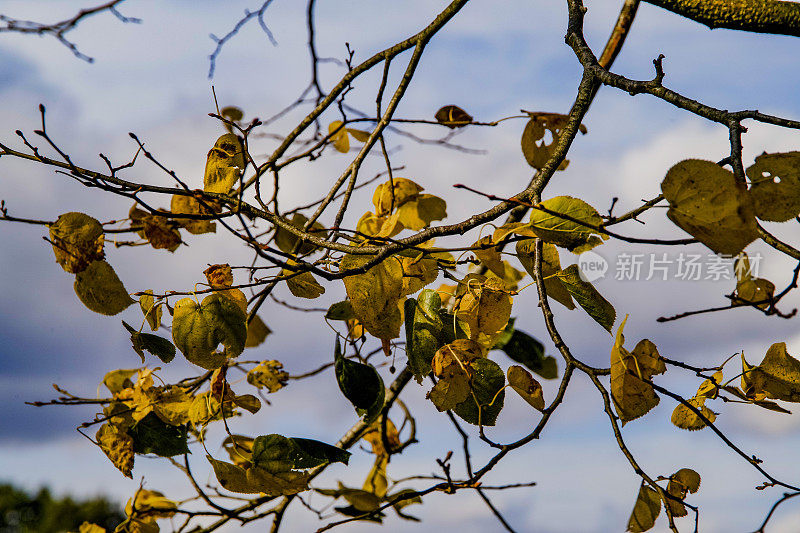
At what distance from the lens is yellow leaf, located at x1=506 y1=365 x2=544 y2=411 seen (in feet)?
2.15

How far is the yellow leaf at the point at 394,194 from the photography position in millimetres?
915

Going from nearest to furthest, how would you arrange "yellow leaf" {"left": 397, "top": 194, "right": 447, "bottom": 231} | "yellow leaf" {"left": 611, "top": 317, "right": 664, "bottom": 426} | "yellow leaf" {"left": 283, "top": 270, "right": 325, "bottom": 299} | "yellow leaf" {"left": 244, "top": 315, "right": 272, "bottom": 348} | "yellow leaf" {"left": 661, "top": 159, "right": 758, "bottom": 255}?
"yellow leaf" {"left": 661, "top": 159, "right": 758, "bottom": 255}
"yellow leaf" {"left": 611, "top": 317, "right": 664, "bottom": 426}
"yellow leaf" {"left": 283, "top": 270, "right": 325, "bottom": 299}
"yellow leaf" {"left": 397, "top": 194, "right": 447, "bottom": 231}
"yellow leaf" {"left": 244, "top": 315, "right": 272, "bottom": 348}

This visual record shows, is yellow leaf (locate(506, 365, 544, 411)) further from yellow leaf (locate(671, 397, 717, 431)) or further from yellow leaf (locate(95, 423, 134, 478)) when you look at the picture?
yellow leaf (locate(95, 423, 134, 478))

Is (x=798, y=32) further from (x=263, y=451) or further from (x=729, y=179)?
(x=263, y=451)

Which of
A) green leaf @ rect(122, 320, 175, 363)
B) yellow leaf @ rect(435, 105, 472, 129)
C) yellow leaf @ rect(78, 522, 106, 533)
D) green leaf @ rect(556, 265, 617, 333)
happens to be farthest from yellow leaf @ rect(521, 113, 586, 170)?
yellow leaf @ rect(78, 522, 106, 533)

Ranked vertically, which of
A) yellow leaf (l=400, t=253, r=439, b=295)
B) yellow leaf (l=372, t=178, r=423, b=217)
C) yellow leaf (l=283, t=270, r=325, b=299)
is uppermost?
yellow leaf (l=372, t=178, r=423, b=217)

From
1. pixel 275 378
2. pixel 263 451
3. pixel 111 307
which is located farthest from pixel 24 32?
pixel 263 451

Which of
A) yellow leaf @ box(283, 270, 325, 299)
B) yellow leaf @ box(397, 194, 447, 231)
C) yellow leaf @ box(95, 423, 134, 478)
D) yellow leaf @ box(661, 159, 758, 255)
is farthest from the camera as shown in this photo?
yellow leaf @ box(397, 194, 447, 231)

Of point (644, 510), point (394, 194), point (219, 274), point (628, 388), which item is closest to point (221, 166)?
point (219, 274)

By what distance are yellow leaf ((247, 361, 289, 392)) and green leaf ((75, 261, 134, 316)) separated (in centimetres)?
27

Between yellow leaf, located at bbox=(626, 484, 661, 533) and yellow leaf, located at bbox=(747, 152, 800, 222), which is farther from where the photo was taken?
yellow leaf, located at bbox=(626, 484, 661, 533)

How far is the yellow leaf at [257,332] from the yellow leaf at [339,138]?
34 centimetres

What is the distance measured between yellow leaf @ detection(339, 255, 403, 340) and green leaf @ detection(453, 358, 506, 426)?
97 millimetres

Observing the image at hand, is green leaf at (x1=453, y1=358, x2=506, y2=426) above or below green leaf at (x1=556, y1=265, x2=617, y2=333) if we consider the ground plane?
below
